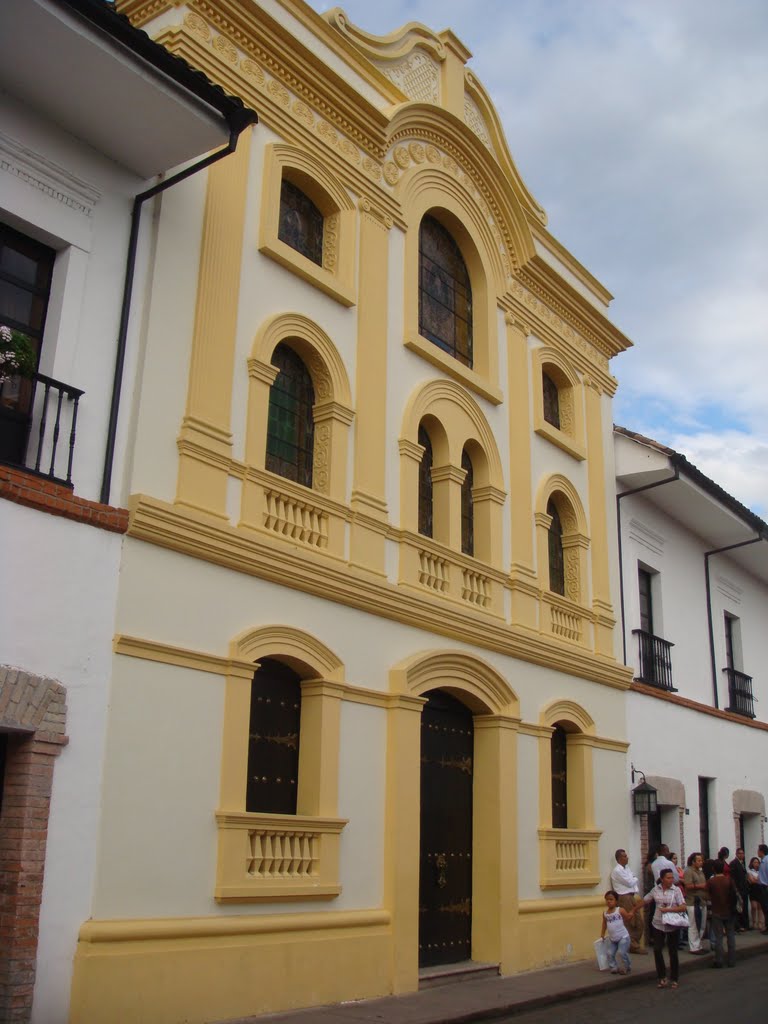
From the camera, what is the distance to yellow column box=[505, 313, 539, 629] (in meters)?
14.9

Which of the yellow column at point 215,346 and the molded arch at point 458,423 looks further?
the molded arch at point 458,423

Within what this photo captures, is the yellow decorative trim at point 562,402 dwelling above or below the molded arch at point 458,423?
above

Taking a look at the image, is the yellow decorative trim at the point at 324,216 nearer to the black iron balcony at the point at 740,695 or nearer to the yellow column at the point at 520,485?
the yellow column at the point at 520,485

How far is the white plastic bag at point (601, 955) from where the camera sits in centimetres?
1375

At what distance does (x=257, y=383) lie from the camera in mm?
11125

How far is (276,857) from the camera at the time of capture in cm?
1029

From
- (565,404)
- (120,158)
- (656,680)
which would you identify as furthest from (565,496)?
(120,158)

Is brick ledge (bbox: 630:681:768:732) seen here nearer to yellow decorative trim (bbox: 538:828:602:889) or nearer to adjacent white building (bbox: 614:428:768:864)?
adjacent white building (bbox: 614:428:768:864)

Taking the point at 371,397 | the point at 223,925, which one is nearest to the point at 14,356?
the point at 371,397

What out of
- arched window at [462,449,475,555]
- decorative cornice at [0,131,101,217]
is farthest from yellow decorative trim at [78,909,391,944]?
decorative cornice at [0,131,101,217]

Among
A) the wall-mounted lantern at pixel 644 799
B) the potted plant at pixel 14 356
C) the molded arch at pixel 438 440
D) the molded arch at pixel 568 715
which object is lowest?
the wall-mounted lantern at pixel 644 799

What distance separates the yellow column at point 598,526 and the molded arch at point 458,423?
3.09 metres

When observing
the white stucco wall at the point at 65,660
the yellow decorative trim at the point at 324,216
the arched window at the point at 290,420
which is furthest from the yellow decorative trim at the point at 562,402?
the white stucco wall at the point at 65,660

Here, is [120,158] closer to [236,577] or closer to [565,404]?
[236,577]
